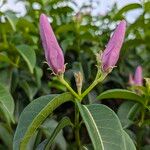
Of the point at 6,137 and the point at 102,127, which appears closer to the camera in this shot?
the point at 102,127

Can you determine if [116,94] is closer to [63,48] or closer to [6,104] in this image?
[6,104]

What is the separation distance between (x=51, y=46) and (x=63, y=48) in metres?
0.95

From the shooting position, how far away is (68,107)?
2104mm

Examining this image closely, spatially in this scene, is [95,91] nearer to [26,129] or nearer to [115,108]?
[115,108]

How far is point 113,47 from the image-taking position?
123 centimetres

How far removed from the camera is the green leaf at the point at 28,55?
73.2 inches

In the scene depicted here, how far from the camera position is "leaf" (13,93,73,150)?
44.9 inches

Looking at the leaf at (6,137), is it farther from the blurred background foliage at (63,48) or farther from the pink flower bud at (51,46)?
the pink flower bud at (51,46)

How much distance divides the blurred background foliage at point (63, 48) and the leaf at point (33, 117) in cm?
59

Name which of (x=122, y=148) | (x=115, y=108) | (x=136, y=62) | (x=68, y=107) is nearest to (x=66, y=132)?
(x=68, y=107)

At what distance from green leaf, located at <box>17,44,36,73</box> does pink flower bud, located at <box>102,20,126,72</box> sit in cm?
63

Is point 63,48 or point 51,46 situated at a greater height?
point 51,46

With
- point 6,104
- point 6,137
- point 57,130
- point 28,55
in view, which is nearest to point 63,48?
point 28,55

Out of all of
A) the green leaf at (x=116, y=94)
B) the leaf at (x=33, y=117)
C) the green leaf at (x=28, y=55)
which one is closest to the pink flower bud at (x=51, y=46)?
the leaf at (x=33, y=117)
